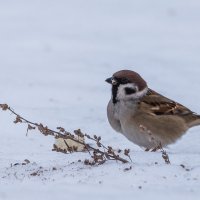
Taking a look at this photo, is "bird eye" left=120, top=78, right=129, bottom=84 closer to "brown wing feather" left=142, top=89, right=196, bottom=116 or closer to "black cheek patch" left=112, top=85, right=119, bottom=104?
"black cheek patch" left=112, top=85, right=119, bottom=104

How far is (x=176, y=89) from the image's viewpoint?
9.20m

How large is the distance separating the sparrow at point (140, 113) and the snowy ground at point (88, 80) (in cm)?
25

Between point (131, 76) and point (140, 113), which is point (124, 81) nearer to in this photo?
point (131, 76)

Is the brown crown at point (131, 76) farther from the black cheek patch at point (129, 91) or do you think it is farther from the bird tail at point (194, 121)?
the bird tail at point (194, 121)

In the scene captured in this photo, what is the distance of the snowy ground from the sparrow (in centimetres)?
25

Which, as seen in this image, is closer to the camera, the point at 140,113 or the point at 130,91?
the point at 140,113

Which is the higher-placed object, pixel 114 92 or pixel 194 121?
pixel 114 92

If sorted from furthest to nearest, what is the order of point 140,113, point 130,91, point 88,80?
point 88,80, point 130,91, point 140,113

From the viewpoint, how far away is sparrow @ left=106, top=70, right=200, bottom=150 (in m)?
6.49

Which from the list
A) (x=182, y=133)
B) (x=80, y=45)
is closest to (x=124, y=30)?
(x=80, y=45)

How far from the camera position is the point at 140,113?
655cm

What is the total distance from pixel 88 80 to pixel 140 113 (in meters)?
3.04

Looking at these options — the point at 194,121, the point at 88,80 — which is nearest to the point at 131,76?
the point at 194,121

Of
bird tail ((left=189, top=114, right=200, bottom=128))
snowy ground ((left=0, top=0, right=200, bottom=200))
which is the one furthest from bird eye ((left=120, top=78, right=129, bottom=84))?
bird tail ((left=189, top=114, right=200, bottom=128))
